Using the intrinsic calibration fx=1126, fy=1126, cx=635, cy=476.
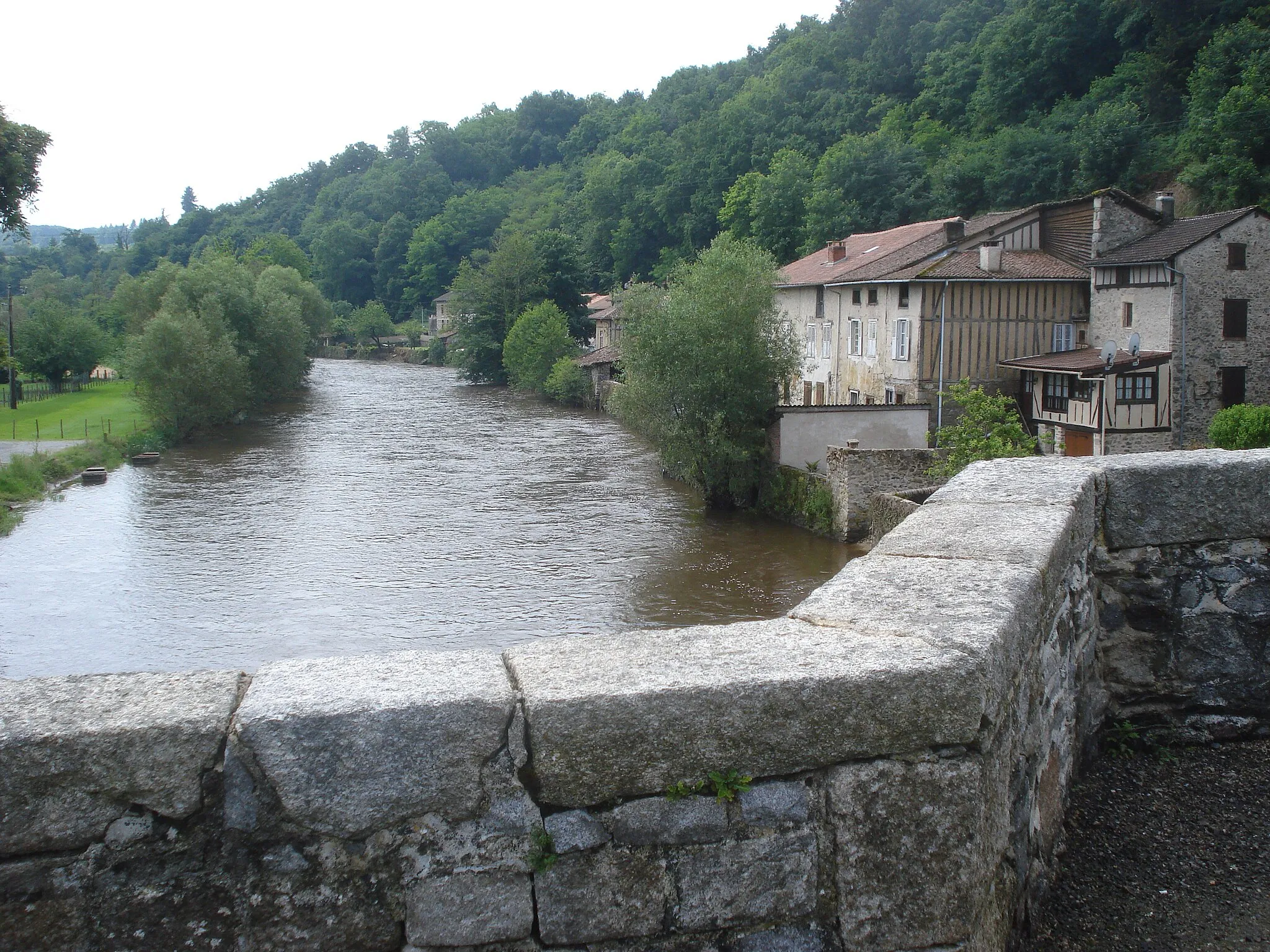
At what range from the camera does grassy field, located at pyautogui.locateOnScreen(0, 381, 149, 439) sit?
38.4 meters

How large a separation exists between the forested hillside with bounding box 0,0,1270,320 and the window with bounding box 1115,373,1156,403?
1452 cm

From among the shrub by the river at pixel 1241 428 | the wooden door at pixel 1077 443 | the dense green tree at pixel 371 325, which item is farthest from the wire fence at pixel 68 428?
the dense green tree at pixel 371 325

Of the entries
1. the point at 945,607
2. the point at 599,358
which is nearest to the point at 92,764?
the point at 945,607

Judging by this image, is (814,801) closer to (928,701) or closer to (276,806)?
(928,701)

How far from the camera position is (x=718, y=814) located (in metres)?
2.27

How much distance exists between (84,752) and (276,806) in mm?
352

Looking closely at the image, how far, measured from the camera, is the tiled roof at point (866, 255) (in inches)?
1369

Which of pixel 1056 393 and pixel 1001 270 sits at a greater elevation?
pixel 1001 270

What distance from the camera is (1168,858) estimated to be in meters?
3.32

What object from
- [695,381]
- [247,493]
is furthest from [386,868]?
[247,493]

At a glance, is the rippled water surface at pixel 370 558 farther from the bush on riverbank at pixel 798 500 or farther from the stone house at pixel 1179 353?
the stone house at pixel 1179 353

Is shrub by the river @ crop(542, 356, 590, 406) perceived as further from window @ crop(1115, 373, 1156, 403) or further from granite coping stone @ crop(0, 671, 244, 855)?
granite coping stone @ crop(0, 671, 244, 855)

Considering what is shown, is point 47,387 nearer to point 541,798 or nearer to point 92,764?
point 92,764

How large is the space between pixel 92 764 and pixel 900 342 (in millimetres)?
31906
